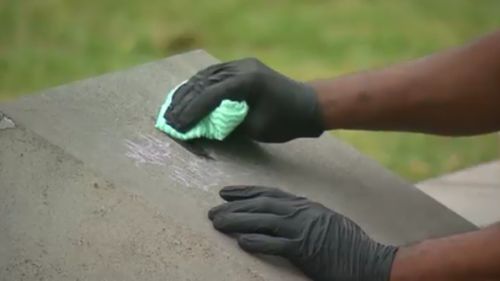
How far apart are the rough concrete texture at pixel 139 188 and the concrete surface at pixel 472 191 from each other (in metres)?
0.80

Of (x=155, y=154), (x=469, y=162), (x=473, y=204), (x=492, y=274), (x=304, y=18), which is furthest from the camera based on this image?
(x=304, y=18)

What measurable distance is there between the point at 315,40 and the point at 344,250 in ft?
9.62

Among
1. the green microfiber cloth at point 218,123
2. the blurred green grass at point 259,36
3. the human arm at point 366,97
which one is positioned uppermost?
the human arm at point 366,97

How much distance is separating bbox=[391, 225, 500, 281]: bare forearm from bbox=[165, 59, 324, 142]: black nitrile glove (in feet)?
1.53

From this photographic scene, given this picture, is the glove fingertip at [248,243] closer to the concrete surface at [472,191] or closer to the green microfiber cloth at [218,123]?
the green microfiber cloth at [218,123]

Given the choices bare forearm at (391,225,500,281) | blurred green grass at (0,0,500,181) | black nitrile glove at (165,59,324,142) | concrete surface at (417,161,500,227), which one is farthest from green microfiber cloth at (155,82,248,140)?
blurred green grass at (0,0,500,181)

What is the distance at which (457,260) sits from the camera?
194 cm

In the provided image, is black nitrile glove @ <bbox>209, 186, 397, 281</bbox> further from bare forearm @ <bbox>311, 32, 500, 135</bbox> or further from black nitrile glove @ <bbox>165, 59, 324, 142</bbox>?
bare forearm @ <bbox>311, 32, 500, 135</bbox>

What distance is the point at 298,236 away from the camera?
1982 millimetres

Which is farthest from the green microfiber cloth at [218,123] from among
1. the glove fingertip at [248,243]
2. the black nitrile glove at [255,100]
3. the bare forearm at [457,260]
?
the bare forearm at [457,260]

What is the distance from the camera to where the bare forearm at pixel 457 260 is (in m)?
1.92

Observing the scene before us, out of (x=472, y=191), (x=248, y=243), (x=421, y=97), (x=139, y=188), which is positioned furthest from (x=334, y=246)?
(x=472, y=191)

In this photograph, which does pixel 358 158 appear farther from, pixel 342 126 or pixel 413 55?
pixel 413 55

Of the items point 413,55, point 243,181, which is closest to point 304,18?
point 413,55
